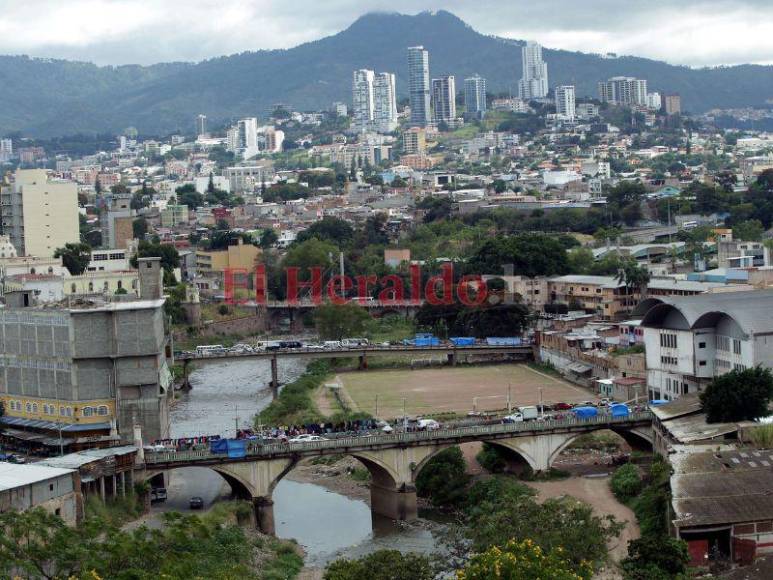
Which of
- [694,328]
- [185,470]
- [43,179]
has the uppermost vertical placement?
[43,179]

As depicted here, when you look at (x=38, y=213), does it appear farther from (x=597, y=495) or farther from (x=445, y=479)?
(x=597, y=495)

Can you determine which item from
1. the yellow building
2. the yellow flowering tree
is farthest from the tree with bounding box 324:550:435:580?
the yellow building

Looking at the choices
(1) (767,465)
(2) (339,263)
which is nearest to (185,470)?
(1) (767,465)

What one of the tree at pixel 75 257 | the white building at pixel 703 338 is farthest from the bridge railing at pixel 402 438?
the tree at pixel 75 257

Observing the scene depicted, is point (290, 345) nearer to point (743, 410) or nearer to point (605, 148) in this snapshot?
point (743, 410)

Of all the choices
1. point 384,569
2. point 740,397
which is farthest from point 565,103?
point 384,569

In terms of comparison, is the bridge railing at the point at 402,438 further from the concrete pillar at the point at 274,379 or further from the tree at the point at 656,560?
the concrete pillar at the point at 274,379
